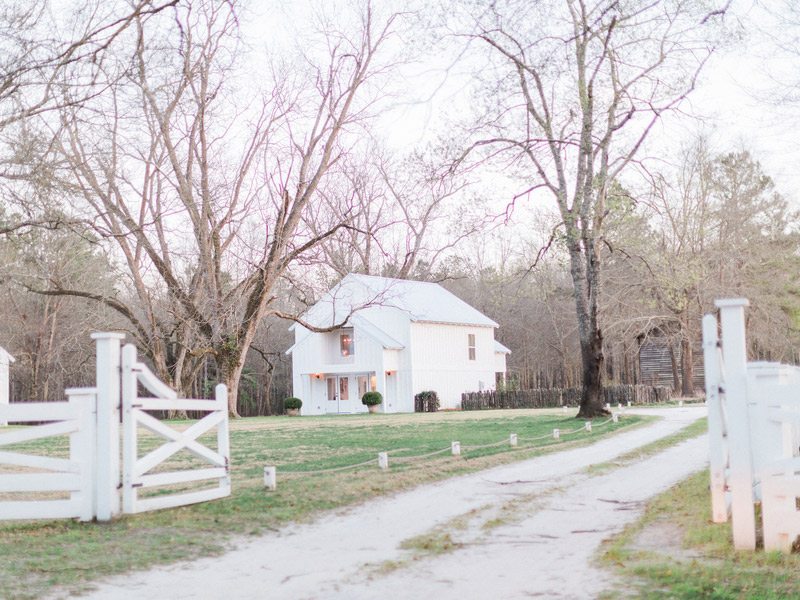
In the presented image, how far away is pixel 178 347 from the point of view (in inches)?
1507

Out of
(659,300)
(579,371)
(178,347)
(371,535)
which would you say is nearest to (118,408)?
(371,535)

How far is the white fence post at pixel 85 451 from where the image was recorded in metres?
7.98

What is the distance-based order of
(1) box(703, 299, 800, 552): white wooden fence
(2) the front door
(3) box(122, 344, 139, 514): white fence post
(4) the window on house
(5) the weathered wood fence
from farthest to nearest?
(2) the front door
(4) the window on house
(5) the weathered wood fence
(3) box(122, 344, 139, 514): white fence post
(1) box(703, 299, 800, 552): white wooden fence

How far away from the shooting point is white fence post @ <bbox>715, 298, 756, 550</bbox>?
6.15 m

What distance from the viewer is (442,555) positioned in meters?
6.45

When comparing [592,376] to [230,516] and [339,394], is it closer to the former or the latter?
[230,516]

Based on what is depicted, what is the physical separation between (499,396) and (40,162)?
37143 mm

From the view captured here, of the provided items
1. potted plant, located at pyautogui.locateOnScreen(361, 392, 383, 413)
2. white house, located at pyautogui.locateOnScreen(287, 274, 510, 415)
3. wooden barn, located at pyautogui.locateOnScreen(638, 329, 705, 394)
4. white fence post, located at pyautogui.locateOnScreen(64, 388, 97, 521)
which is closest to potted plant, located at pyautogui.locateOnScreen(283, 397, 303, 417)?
white house, located at pyautogui.locateOnScreen(287, 274, 510, 415)

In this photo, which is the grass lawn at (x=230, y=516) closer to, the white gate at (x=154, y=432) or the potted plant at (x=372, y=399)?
the white gate at (x=154, y=432)

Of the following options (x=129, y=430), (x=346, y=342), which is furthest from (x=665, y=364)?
(x=129, y=430)

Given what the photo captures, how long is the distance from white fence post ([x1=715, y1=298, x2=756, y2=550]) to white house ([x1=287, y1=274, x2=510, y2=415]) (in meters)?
38.4

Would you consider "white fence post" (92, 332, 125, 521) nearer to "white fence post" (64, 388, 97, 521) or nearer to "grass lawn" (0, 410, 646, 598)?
"white fence post" (64, 388, 97, 521)

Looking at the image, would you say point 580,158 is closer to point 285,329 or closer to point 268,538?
point 268,538

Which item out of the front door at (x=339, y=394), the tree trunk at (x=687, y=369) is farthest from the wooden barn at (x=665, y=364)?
the front door at (x=339, y=394)
